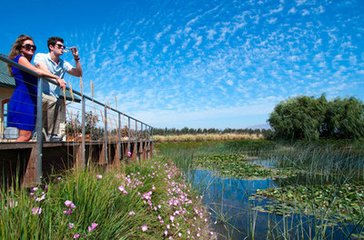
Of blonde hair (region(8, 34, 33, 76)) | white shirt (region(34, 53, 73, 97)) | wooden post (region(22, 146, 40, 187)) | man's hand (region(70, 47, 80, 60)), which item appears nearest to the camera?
wooden post (region(22, 146, 40, 187))

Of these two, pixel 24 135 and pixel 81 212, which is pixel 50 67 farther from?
pixel 81 212

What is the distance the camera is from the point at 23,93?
134 inches

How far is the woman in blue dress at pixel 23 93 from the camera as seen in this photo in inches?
130

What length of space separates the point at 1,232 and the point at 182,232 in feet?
8.53

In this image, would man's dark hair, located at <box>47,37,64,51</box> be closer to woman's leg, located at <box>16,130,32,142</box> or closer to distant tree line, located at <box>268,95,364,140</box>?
woman's leg, located at <box>16,130,32,142</box>

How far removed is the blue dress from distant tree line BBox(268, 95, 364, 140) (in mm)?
27006

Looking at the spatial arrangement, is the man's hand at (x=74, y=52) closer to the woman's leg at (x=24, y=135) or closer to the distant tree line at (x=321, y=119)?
the woman's leg at (x=24, y=135)

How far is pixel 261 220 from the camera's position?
5770 millimetres

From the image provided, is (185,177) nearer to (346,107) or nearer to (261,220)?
(261,220)

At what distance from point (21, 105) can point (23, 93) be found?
148mm

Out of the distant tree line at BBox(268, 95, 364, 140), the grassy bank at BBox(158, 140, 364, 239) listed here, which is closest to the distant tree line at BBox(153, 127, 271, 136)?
the distant tree line at BBox(268, 95, 364, 140)

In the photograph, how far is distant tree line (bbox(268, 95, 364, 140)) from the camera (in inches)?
1104

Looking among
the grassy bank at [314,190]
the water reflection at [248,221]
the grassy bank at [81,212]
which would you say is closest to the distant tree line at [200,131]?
the grassy bank at [314,190]

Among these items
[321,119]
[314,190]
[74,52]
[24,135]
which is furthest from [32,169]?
[321,119]
